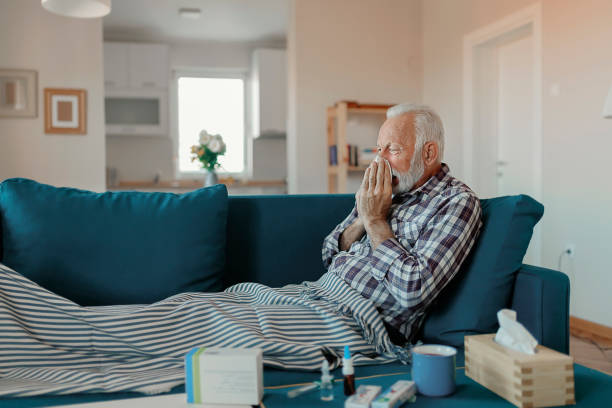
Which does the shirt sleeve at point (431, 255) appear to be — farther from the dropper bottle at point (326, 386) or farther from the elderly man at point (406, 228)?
the dropper bottle at point (326, 386)

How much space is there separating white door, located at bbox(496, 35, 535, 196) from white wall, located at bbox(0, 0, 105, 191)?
335 cm

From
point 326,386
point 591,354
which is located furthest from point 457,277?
point 591,354

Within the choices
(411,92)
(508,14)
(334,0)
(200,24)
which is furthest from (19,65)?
(508,14)

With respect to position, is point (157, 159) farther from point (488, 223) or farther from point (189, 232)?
point (488, 223)

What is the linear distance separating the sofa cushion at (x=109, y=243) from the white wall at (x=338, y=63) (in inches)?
144

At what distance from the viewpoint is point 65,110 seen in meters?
4.86

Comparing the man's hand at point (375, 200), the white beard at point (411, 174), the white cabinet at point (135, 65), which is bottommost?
the man's hand at point (375, 200)

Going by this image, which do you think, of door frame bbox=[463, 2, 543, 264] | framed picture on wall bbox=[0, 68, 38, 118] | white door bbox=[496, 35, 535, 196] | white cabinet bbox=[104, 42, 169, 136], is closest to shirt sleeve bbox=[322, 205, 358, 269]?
door frame bbox=[463, 2, 543, 264]

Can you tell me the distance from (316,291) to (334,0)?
434 cm

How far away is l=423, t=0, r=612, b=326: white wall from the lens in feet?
11.4

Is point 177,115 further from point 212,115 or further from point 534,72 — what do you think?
point 534,72

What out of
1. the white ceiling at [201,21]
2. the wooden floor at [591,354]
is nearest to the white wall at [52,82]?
the white ceiling at [201,21]

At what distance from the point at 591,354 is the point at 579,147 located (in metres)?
1.29

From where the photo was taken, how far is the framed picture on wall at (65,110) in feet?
15.9
